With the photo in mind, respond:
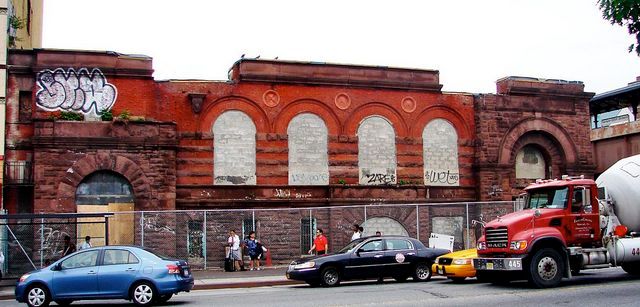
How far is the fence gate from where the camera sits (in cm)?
2434

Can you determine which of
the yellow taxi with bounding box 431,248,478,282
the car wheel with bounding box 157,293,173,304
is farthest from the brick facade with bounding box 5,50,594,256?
the car wheel with bounding box 157,293,173,304

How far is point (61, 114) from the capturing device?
2775 centimetres

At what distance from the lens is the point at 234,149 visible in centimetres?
2991

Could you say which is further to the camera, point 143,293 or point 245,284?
point 245,284

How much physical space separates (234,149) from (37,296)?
44.4ft

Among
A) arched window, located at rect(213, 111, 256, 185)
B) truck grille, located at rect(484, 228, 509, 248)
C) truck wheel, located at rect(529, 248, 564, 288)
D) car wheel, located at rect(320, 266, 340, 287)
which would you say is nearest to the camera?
truck wheel, located at rect(529, 248, 564, 288)

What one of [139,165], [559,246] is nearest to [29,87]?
[139,165]

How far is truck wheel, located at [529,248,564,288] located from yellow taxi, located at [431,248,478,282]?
240 cm

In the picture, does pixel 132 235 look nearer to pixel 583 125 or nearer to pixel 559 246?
pixel 559 246

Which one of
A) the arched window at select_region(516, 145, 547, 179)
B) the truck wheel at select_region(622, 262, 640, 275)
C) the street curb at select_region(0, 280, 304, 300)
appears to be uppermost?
the arched window at select_region(516, 145, 547, 179)

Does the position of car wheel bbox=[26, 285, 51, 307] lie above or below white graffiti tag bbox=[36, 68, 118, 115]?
below

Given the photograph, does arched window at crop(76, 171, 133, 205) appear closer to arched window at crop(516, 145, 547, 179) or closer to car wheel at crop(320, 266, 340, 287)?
car wheel at crop(320, 266, 340, 287)

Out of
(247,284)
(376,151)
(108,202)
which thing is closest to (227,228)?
(108,202)

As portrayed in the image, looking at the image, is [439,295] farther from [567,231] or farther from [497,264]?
[567,231]
